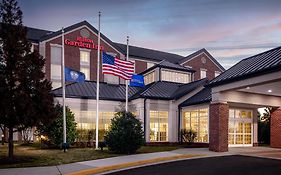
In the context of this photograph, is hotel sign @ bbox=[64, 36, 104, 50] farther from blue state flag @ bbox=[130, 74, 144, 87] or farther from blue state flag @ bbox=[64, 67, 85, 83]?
blue state flag @ bbox=[64, 67, 85, 83]

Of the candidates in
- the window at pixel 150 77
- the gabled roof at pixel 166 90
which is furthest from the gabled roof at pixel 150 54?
the gabled roof at pixel 166 90

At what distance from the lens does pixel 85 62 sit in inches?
1978

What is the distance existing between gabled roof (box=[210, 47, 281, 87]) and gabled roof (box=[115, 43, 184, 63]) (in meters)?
35.9

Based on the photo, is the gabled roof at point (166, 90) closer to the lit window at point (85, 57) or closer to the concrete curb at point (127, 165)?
the concrete curb at point (127, 165)

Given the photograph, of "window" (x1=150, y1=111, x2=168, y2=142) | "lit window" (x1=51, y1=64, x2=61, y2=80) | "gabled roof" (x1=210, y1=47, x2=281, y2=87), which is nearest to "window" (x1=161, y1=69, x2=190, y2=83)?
"window" (x1=150, y1=111, x2=168, y2=142)

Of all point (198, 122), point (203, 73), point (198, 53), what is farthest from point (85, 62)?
point (198, 122)

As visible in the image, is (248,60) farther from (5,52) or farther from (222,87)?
(5,52)

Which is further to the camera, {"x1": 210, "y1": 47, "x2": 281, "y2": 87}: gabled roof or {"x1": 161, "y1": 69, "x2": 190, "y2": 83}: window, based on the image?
{"x1": 161, "y1": 69, "x2": 190, "y2": 83}: window

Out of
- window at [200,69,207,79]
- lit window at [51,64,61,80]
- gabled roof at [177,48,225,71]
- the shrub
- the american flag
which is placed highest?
gabled roof at [177,48,225,71]

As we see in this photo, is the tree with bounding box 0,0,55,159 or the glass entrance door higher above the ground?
the tree with bounding box 0,0,55,159

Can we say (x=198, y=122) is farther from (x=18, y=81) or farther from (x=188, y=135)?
(x=18, y=81)

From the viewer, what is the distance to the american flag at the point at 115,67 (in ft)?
78.9

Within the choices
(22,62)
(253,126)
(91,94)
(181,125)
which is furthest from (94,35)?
(22,62)

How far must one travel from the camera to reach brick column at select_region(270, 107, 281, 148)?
26.1 m
